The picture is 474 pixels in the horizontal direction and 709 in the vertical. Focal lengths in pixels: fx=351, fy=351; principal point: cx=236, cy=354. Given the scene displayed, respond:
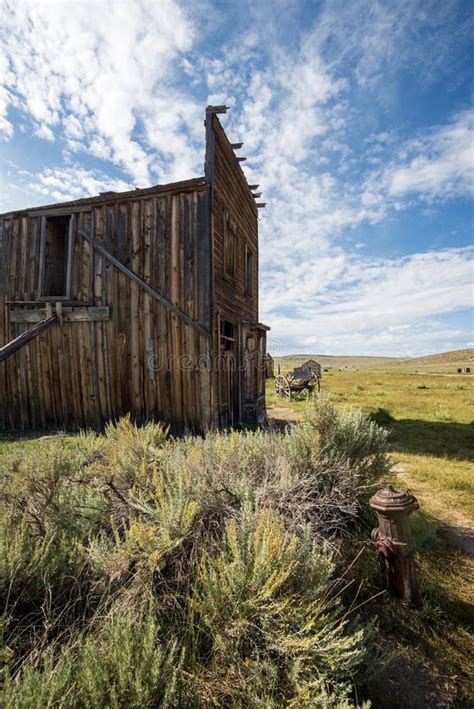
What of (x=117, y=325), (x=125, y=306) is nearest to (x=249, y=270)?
(x=125, y=306)

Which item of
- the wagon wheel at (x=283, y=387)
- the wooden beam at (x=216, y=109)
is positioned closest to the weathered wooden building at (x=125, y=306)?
the wooden beam at (x=216, y=109)

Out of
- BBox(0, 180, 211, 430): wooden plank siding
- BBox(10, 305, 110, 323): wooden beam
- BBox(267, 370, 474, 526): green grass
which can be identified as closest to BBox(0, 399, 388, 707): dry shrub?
BBox(267, 370, 474, 526): green grass

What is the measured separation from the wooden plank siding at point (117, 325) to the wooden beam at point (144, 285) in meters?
0.10

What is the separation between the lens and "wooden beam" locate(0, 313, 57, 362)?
23.7 feet

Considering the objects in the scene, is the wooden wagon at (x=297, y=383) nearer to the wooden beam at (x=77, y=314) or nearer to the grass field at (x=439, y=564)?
the grass field at (x=439, y=564)

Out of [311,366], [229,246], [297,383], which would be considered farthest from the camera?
[311,366]

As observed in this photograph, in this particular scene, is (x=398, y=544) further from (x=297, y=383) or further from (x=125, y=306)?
(x=297, y=383)

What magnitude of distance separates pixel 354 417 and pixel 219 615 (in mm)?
2875

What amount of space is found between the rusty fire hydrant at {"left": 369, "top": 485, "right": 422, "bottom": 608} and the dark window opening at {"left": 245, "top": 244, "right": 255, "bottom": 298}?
354 inches

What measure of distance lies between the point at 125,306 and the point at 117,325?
47 cm

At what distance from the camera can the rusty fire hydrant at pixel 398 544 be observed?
8.80 ft

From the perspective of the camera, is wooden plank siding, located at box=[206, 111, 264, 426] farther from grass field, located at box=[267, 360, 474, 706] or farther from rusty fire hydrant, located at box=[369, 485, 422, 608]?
rusty fire hydrant, located at box=[369, 485, 422, 608]

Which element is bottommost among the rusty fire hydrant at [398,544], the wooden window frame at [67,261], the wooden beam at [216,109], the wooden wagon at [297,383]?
the rusty fire hydrant at [398,544]

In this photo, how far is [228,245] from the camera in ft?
30.0
